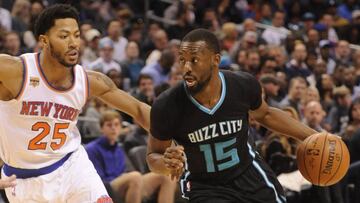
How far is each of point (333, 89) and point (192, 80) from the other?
7805mm

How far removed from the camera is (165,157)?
479 centimetres

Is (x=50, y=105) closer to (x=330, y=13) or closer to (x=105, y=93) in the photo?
(x=105, y=93)

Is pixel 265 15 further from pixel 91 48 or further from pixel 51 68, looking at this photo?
pixel 51 68

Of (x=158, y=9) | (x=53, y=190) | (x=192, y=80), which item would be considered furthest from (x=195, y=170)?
(x=158, y=9)

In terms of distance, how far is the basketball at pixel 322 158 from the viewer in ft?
18.1

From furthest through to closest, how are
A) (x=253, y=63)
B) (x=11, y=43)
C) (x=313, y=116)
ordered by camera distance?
(x=253, y=63)
(x=11, y=43)
(x=313, y=116)

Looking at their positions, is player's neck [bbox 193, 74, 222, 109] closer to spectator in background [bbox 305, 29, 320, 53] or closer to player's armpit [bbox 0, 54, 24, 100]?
player's armpit [bbox 0, 54, 24, 100]

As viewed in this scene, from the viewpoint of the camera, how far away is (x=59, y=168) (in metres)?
5.18

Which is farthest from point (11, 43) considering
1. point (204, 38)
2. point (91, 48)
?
point (204, 38)

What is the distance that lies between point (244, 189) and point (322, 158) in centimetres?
75

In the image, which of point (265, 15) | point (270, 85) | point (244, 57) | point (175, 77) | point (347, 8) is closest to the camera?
point (175, 77)

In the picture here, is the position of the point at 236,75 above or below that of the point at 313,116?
above

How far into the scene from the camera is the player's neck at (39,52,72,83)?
5.23 m

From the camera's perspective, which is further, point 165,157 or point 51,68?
point 51,68
